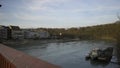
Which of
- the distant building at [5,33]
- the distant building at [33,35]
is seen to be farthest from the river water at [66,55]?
the distant building at [33,35]

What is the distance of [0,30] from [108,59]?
2071 inches

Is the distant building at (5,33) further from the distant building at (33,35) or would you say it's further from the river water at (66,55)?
the river water at (66,55)

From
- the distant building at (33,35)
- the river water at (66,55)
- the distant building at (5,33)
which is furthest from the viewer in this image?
the distant building at (33,35)

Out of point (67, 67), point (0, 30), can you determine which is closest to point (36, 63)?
point (67, 67)

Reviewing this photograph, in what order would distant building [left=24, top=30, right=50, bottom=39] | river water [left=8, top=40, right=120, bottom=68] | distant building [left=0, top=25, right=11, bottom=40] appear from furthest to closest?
distant building [left=24, top=30, right=50, bottom=39], distant building [left=0, top=25, right=11, bottom=40], river water [left=8, top=40, right=120, bottom=68]

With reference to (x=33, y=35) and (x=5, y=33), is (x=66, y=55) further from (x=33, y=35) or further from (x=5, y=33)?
(x=33, y=35)

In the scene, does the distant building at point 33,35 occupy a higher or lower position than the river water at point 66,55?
higher

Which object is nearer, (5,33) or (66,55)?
(66,55)

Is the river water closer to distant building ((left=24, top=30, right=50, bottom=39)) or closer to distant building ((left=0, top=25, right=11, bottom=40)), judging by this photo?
distant building ((left=0, top=25, right=11, bottom=40))

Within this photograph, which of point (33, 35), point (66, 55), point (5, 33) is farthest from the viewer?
point (33, 35)

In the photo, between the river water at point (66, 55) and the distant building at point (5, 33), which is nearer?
the river water at point (66, 55)

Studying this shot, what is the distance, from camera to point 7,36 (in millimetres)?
80875

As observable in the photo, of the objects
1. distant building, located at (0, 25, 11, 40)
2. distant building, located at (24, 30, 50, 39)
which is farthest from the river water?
distant building, located at (24, 30, 50, 39)

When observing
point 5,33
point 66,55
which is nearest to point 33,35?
point 5,33
